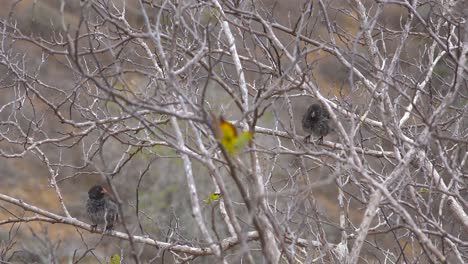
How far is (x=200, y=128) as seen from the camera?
3.71 m

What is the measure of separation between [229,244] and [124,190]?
34.5ft

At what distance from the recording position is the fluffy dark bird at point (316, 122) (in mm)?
6867

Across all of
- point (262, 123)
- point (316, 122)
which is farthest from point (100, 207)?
point (262, 123)

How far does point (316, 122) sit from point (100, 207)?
93.4 inches

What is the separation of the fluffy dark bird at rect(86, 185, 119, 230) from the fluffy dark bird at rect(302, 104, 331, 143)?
2.06m

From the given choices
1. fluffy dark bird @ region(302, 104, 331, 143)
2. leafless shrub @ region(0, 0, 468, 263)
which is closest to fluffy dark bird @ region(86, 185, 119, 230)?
leafless shrub @ region(0, 0, 468, 263)

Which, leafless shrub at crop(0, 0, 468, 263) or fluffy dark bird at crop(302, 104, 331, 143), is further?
fluffy dark bird at crop(302, 104, 331, 143)

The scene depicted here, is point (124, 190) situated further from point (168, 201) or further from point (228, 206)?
point (228, 206)

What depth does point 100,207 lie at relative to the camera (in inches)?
281

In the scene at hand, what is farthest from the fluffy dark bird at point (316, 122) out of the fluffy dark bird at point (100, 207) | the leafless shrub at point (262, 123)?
the fluffy dark bird at point (100, 207)

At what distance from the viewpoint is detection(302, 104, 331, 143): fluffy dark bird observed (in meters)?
6.87

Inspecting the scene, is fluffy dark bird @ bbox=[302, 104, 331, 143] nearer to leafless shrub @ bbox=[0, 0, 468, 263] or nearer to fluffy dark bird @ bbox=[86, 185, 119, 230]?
leafless shrub @ bbox=[0, 0, 468, 263]

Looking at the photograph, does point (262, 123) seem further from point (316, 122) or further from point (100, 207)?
point (100, 207)

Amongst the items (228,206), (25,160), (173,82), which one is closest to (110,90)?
(173,82)
